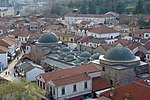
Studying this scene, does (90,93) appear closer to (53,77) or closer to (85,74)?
(85,74)

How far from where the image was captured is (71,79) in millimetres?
23156

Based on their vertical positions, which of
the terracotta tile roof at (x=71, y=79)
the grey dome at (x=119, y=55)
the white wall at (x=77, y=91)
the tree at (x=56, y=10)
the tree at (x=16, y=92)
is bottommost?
the white wall at (x=77, y=91)

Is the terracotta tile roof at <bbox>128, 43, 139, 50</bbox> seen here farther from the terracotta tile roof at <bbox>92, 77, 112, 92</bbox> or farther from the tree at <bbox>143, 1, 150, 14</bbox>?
the tree at <bbox>143, 1, 150, 14</bbox>

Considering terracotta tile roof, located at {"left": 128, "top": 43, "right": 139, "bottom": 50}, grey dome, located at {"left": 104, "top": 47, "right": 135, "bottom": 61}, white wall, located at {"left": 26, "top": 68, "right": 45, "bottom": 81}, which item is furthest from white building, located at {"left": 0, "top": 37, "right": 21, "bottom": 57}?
grey dome, located at {"left": 104, "top": 47, "right": 135, "bottom": 61}

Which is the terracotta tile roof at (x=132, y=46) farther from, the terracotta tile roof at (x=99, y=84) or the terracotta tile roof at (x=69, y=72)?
the terracotta tile roof at (x=99, y=84)

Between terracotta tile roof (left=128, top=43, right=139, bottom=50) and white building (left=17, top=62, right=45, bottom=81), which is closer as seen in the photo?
white building (left=17, top=62, right=45, bottom=81)

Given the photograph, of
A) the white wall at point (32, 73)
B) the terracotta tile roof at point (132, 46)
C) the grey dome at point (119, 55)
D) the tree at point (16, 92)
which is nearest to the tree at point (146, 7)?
the terracotta tile roof at point (132, 46)

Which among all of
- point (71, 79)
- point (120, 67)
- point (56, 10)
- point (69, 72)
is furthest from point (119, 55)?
point (56, 10)

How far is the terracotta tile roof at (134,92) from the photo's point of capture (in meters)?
17.9

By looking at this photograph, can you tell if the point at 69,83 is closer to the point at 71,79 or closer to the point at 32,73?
the point at 71,79

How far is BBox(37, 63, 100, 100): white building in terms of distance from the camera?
74.1 feet

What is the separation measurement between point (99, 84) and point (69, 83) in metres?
2.67

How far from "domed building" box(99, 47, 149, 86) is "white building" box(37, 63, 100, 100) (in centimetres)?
90

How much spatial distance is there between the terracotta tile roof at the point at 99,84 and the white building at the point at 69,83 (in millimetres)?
296
